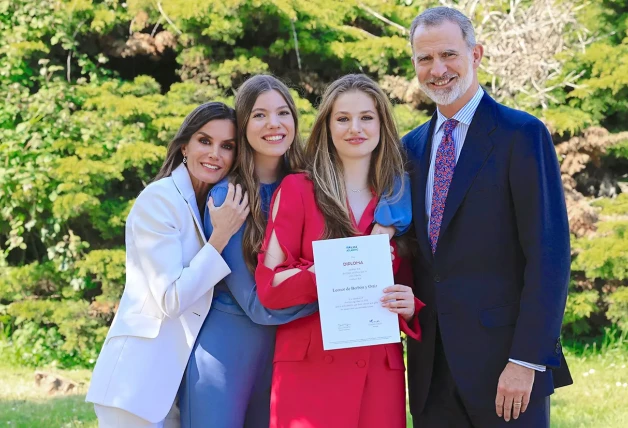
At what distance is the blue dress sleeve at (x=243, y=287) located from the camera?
326cm

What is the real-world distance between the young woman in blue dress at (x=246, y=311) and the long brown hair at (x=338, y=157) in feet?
0.47

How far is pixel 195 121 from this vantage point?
3652mm

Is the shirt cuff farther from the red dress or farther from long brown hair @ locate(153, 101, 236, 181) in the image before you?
long brown hair @ locate(153, 101, 236, 181)

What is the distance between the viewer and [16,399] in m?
6.85

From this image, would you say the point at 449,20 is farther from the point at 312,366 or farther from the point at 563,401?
the point at 563,401

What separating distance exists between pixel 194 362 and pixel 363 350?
78cm

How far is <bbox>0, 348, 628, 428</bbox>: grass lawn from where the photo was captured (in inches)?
229

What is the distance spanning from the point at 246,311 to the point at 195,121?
3.18ft

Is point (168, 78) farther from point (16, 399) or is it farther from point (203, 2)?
point (16, 399)

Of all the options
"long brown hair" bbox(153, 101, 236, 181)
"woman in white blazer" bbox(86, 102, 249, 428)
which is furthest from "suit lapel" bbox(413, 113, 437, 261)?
"long brown hair" bbox(153, 101, 236, 181)

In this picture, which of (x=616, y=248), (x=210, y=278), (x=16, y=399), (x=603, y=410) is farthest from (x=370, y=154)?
(x=616, y=248)

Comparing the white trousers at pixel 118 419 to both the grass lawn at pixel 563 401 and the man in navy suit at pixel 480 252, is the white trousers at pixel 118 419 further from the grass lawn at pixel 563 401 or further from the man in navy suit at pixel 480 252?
the grass lawn at pixel 563 401

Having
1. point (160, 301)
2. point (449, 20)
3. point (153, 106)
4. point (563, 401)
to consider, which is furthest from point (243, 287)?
point (153, 106)

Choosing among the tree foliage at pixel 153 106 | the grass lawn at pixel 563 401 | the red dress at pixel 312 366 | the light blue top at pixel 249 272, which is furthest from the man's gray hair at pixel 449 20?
the tree foliage at pixel 153 106
